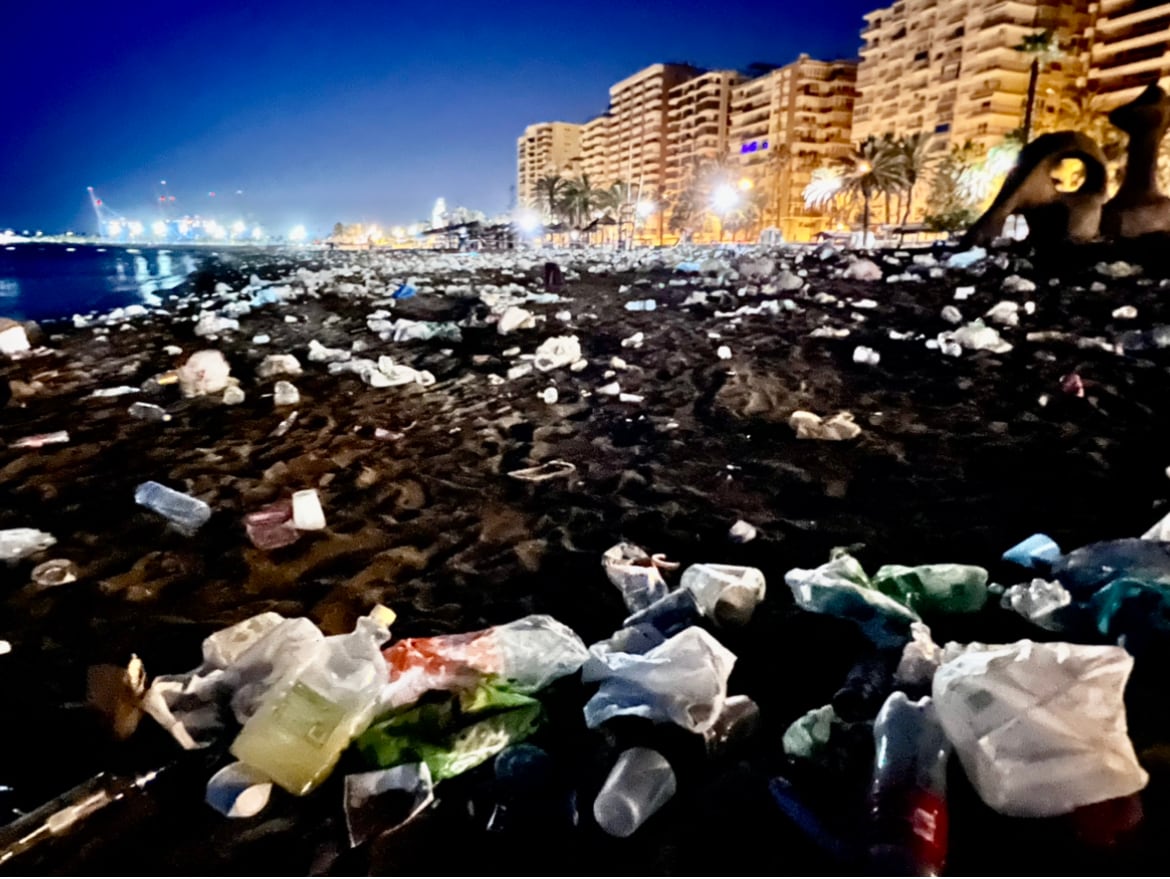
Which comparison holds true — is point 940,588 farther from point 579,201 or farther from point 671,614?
point 579,201

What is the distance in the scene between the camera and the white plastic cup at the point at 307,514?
98.4 inches

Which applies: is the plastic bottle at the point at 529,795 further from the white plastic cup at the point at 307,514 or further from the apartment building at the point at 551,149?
the apartment building at the point at 551,149

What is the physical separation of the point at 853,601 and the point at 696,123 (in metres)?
89.6

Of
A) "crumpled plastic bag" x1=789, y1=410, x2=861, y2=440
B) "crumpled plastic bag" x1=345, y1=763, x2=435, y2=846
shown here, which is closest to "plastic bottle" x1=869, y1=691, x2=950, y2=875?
"crumpled plastic bag" x1=345, y1=763, x2=435, y2=846

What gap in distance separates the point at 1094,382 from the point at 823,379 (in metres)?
1.56

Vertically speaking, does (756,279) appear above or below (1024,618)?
above

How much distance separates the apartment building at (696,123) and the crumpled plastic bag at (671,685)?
3133 inches

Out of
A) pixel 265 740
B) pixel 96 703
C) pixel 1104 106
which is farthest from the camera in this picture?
pixel 1104 106

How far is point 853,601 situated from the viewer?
175 centimetres

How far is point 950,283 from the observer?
24.1ft

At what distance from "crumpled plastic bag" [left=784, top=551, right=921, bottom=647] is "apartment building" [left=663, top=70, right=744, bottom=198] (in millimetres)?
79092

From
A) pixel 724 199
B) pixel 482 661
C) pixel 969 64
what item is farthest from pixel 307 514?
pixel 969 64

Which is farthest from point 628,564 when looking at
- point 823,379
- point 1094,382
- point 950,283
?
point 950,283

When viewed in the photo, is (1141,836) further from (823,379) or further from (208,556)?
(823,379)
